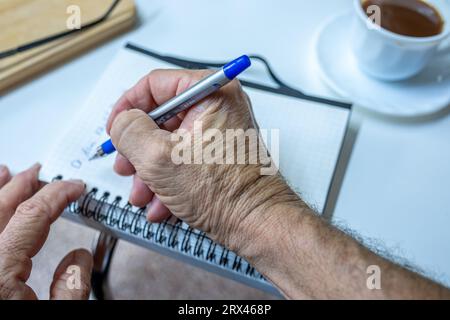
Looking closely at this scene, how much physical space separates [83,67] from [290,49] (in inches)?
11.6

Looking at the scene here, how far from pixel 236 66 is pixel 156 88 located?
14cm

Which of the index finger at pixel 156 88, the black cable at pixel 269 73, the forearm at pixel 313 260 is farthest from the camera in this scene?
the black cable at pixel 269 73

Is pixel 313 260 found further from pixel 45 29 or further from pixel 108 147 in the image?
pixel 45 29

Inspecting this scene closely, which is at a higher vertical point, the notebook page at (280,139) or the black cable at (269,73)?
the black cable at (269,73)

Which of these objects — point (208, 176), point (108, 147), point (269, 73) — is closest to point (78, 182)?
point (108, 147)

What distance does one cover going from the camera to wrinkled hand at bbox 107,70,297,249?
0.39 meters

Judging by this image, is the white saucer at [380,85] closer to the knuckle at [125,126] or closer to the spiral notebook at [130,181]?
the spiral notebook at [130,181]

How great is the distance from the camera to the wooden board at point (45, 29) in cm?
58

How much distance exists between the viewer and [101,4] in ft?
2.10

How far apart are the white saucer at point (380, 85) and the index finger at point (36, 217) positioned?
36 cm

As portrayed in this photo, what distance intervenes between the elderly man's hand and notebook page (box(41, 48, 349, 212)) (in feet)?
0.10

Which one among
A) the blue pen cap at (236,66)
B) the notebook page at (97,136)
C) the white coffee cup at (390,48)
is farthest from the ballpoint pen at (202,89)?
the white coffee cup at (390,48)
